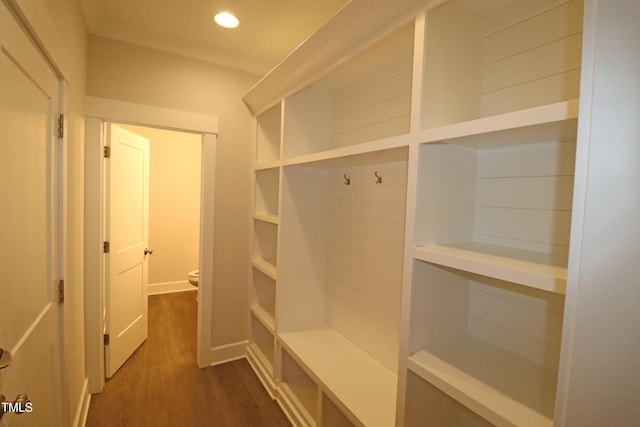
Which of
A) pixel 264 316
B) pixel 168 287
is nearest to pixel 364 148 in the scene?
pixel 264 316

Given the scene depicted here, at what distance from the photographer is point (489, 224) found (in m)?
1.24

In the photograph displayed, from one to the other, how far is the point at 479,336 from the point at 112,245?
2.54 metres

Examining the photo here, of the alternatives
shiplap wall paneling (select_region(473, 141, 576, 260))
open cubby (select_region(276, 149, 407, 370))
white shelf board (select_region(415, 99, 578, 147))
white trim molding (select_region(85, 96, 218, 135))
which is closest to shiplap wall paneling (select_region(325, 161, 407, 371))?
open cubby (select_region(276, 149, 407, 370))

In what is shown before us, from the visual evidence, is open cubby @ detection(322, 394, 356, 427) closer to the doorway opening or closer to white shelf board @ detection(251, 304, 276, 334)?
white shelf board @ detection(251, 304, 276, 334)

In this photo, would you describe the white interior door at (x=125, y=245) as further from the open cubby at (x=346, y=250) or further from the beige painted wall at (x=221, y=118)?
the open cubby at (x=346, y=250)

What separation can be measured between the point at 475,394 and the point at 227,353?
231 centimetres

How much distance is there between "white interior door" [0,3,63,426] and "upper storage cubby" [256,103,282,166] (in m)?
1.45

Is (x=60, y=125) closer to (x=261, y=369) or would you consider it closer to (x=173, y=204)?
(x=261, y=369)

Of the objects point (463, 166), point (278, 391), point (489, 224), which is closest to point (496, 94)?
point (463, 166)

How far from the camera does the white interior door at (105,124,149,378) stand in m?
2.36

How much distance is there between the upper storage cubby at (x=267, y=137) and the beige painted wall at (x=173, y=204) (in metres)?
2.00

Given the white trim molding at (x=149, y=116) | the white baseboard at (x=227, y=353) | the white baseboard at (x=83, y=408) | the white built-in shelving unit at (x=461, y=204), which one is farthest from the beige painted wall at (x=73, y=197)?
the white built-in shelving unit at (x=461, y=204)

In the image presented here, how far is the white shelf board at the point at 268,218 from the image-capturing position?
2.28 metres

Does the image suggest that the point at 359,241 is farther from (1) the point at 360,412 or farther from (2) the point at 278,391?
(2) the point at 278,391
